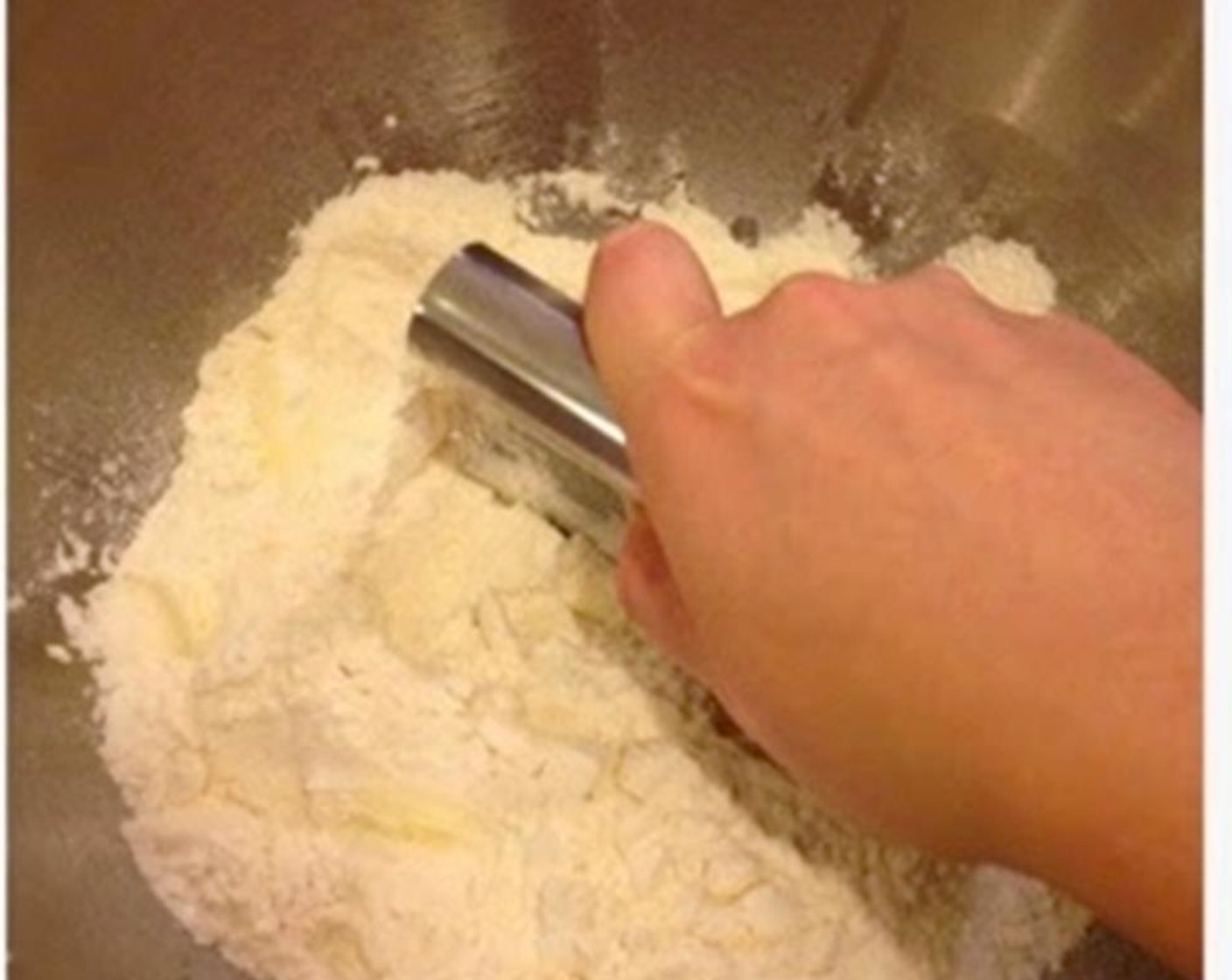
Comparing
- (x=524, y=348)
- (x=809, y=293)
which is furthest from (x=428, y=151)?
(x=809, y=293)

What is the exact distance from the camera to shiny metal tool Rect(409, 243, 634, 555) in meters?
0.92

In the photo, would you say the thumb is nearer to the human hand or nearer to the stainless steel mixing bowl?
the human hand

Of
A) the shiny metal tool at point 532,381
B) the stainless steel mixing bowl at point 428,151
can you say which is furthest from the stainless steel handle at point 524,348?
the stainless steel mixing bowl at point 428,151

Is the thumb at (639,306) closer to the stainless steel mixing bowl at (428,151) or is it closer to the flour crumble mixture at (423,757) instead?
the flour crumble mixture at (423,757)

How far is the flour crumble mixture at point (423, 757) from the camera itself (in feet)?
3.25

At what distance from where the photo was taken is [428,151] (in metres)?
1.20

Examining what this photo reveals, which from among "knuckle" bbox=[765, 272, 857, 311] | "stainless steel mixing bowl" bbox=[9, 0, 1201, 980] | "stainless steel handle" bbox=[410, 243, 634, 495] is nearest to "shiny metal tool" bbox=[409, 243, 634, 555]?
"stainless steel handle" bbox=[410, 243, 634, 495]

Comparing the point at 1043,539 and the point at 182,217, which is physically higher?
the point at 182,217

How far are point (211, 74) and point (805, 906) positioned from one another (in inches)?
22.6

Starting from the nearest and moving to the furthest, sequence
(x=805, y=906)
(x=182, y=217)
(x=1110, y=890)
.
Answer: (x=1110, y=890)
(x=805, y=906)
(x=182, y=217)

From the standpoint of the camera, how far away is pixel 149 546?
109cm

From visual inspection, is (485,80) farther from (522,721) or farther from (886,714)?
(886,714)

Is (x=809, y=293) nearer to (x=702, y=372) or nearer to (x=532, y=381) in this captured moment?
(x=702, y=372)

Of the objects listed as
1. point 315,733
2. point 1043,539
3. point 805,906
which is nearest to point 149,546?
point 315,733
